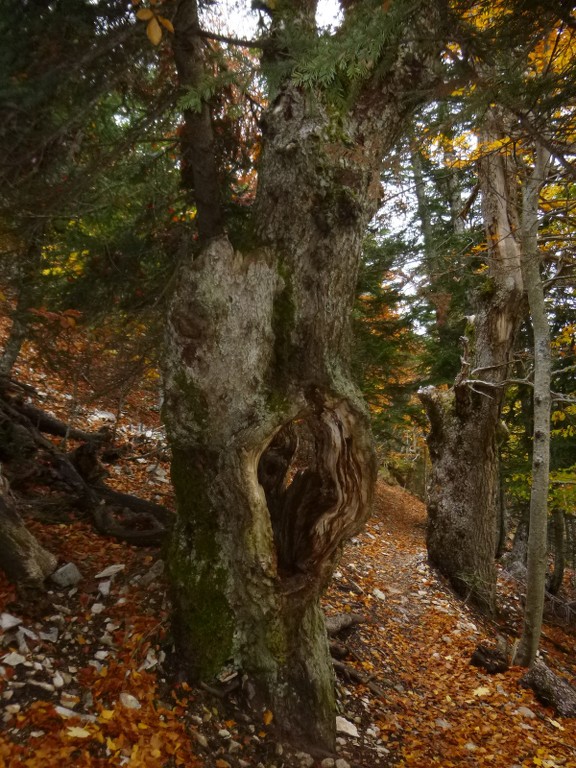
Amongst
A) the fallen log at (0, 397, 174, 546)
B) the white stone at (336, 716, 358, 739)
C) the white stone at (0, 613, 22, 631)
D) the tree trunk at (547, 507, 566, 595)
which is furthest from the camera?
the tree trunk at (547, 507, 566, 595)

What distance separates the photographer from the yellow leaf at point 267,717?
10.5 ft

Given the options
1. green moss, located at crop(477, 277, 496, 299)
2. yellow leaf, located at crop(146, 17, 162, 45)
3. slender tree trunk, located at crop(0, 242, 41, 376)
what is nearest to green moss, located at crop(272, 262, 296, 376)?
yellow leaf, located at crop(146, 17, 162, 45)

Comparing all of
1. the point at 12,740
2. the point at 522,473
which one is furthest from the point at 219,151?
the point at 522,473

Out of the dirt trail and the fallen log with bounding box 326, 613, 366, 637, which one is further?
the fallen log with bounding box 326, 613, 366, 637

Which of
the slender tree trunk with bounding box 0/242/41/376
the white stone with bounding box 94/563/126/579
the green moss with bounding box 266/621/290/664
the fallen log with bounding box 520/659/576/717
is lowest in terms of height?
the fallen log with bounding box 520/659/576/717

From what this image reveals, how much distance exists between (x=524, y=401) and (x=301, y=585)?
9324mm

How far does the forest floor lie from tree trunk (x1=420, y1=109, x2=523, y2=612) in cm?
80

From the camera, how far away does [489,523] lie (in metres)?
7.51

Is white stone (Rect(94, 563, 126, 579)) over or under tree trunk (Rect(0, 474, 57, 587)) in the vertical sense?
under

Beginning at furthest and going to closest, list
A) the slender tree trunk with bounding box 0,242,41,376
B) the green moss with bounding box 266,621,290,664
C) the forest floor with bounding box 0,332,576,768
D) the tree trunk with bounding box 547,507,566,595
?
the tree trunk with bounding box 547,507,566,595, the slender tree trunk with bounding box 0,242,41,376, the green moss with bounding box 266,621,290,664, the forest floor with bounding box 0,332,576,768

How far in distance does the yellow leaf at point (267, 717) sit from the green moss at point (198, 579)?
424 millimetres

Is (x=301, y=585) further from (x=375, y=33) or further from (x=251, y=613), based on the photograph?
(x=375, y=33)

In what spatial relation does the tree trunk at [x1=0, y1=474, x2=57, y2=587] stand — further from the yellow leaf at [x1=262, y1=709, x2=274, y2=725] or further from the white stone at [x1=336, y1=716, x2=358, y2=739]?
the white stone at [x1=336, y1=716, x2=358, y2=739]

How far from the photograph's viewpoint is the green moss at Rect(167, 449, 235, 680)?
330 cm
